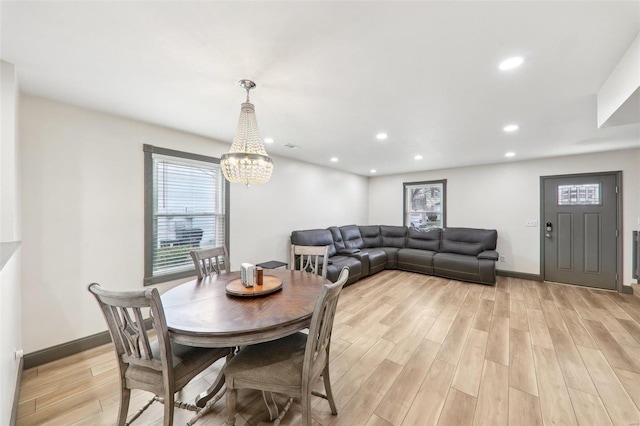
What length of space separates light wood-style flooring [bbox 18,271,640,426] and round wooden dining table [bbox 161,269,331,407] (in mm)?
793

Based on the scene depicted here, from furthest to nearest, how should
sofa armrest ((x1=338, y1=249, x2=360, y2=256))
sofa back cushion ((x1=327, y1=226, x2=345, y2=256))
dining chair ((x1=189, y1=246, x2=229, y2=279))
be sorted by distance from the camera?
sofa back cushion ((x1=327, y1=226, x2=345, y2=256)), sofa armrest ((x1=338, y1=249, x2=360, y2=256)), dining chair ((x1=189, y1=246, x2=229, y2=279))

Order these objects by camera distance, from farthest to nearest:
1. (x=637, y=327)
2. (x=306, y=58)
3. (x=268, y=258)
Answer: (x=268, y=258) → (x=637, y=327) → (x=306, y=58)

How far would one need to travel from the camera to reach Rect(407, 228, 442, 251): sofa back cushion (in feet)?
19.1

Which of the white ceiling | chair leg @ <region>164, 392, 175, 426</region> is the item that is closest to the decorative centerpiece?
chair leg @ <region>164, 392, 175, 426</region>

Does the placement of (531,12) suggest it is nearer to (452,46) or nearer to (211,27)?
(452,46)

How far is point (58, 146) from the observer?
238 centimetres

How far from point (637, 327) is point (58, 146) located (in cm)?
671

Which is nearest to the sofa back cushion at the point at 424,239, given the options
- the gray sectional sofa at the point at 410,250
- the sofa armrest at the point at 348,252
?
the gray sectional sofa at the point at 410,250

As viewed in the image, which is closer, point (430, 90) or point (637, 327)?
point (430, 90)

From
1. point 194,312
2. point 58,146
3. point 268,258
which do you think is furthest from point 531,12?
point 268,258

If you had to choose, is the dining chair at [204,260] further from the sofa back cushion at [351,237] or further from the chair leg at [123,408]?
the sofa back cushion at [351,237]

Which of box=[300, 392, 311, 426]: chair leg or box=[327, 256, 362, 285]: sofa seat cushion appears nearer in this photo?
box=[300, 392, 311, 426]: chair leg

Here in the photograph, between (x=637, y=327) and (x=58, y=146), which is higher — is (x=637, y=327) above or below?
below

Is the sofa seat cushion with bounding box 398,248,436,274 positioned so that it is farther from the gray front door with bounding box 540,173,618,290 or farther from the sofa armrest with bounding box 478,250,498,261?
the gray front door with bounding box 540,173,618,290
